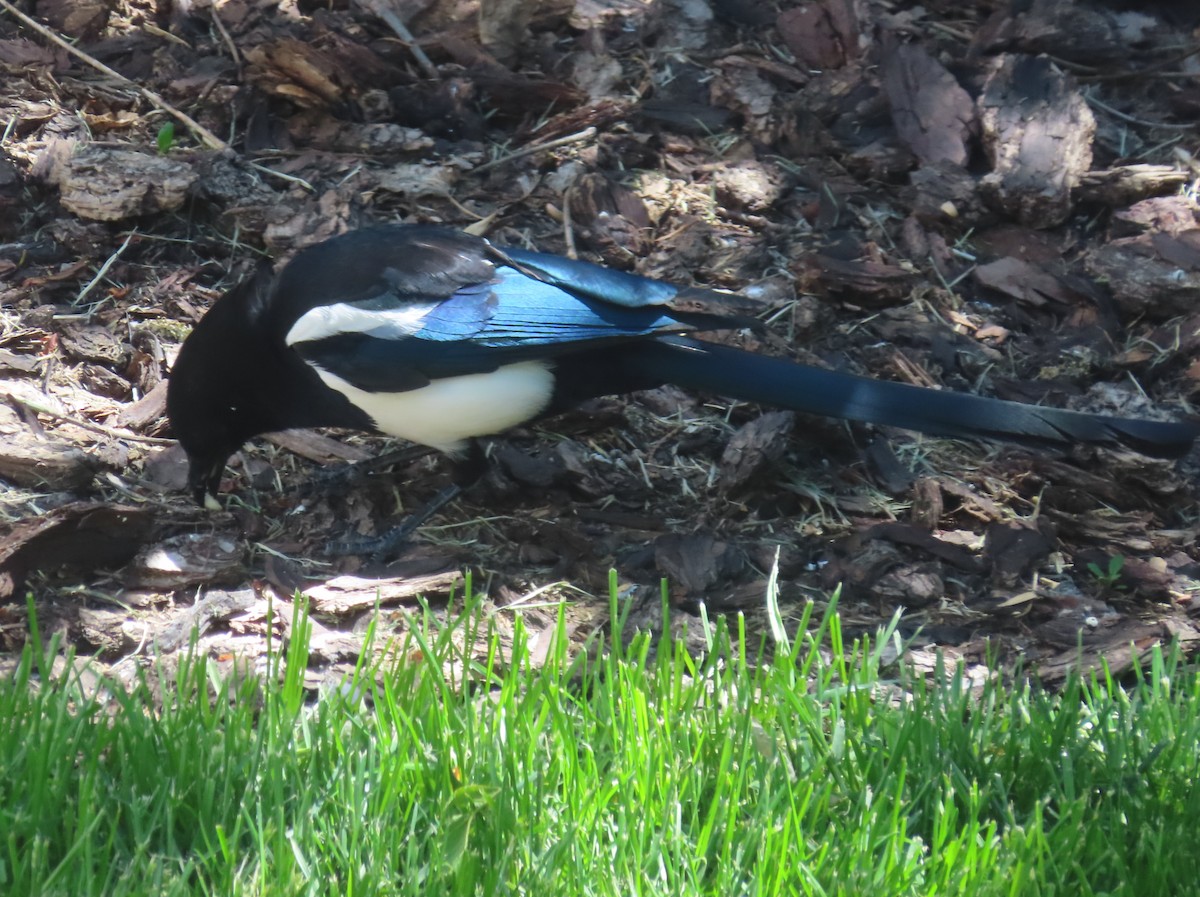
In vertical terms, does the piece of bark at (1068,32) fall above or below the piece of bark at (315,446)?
above

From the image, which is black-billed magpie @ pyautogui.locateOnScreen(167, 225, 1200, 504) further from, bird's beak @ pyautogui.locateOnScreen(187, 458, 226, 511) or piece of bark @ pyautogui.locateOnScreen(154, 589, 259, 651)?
piece of bark @ pyautogui.locateOnScreen(154, 589, 259, 651)

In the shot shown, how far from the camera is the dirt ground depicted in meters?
3.73

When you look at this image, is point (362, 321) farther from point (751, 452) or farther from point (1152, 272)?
point (1152, 272)

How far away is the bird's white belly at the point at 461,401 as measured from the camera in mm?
4230

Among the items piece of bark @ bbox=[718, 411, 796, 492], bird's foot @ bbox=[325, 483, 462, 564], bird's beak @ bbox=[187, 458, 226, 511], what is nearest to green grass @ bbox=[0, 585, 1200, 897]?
bird's foot @ bbox=[325, 483, 462, 564]

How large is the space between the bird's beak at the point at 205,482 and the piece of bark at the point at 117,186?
1.17 meters

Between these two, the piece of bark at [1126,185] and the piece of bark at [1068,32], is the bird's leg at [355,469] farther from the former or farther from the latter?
the piece of bark at [1068,32]

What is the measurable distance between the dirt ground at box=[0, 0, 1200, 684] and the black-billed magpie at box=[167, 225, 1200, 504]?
23 centimetres

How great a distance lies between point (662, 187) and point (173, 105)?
1.92m

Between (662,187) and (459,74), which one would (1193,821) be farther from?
(459,74)

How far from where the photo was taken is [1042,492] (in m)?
4.09

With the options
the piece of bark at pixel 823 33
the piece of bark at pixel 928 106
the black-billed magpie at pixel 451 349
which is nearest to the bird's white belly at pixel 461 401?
the black-billed magpie at pixel 451 349

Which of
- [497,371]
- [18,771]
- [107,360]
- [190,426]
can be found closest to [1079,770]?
[18,771]

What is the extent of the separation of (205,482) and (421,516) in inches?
26.5
